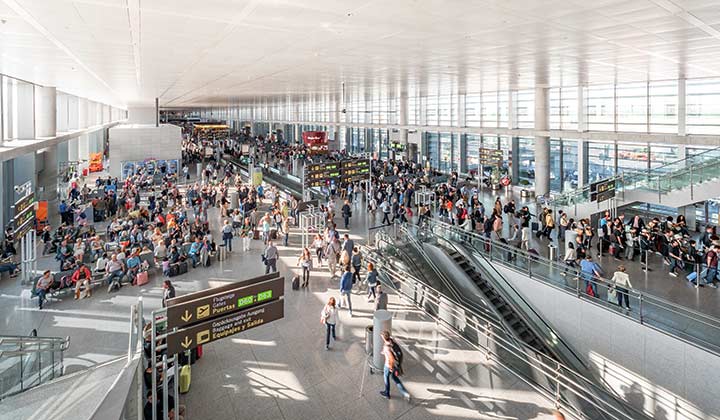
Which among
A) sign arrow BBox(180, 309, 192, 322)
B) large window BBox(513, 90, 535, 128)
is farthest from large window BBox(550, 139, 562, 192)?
sign arrow BBox(180, 309, 192, 322)

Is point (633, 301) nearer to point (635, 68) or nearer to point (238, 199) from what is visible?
point (635, 68)

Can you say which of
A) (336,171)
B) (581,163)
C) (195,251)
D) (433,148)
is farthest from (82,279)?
(433,148)

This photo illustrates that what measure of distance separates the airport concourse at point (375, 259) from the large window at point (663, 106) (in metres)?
0.11

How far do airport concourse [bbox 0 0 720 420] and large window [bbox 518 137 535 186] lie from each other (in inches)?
198

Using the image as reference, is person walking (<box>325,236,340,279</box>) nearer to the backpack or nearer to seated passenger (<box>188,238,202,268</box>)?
seated passenger (<box>188,238,202,268</box>)

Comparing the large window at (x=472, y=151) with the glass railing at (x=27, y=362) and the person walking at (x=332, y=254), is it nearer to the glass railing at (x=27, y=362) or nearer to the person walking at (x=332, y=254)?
the person walking at (x=332, y=254)

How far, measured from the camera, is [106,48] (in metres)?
10.8

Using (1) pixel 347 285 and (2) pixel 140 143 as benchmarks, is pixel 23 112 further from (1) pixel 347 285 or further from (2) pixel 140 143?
(1) pixel 347 285

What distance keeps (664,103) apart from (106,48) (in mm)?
22511

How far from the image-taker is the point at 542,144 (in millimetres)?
23797

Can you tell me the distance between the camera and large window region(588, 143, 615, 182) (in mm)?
23328

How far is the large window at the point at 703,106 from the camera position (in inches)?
722

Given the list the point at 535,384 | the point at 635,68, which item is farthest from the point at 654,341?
the point at 635,68

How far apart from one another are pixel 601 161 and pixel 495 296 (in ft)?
47.6
